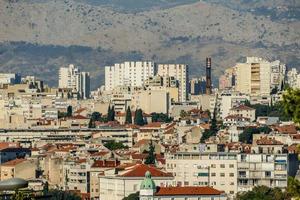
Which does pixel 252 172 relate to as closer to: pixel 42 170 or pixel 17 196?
pixel 42 170

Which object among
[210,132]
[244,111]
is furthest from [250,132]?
[244,111]

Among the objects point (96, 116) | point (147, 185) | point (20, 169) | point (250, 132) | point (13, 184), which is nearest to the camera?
point (13, 184)

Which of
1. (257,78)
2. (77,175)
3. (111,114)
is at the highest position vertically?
(257,78)

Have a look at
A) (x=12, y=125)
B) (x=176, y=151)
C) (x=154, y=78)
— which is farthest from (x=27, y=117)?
(x=176, y=151)

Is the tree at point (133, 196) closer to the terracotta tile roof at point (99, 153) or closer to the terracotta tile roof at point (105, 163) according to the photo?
the terracotta tile roof at point (105, 163)

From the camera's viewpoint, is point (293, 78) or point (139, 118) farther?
point (293, 78)

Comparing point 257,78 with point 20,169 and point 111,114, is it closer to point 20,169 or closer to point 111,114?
point 111,114
